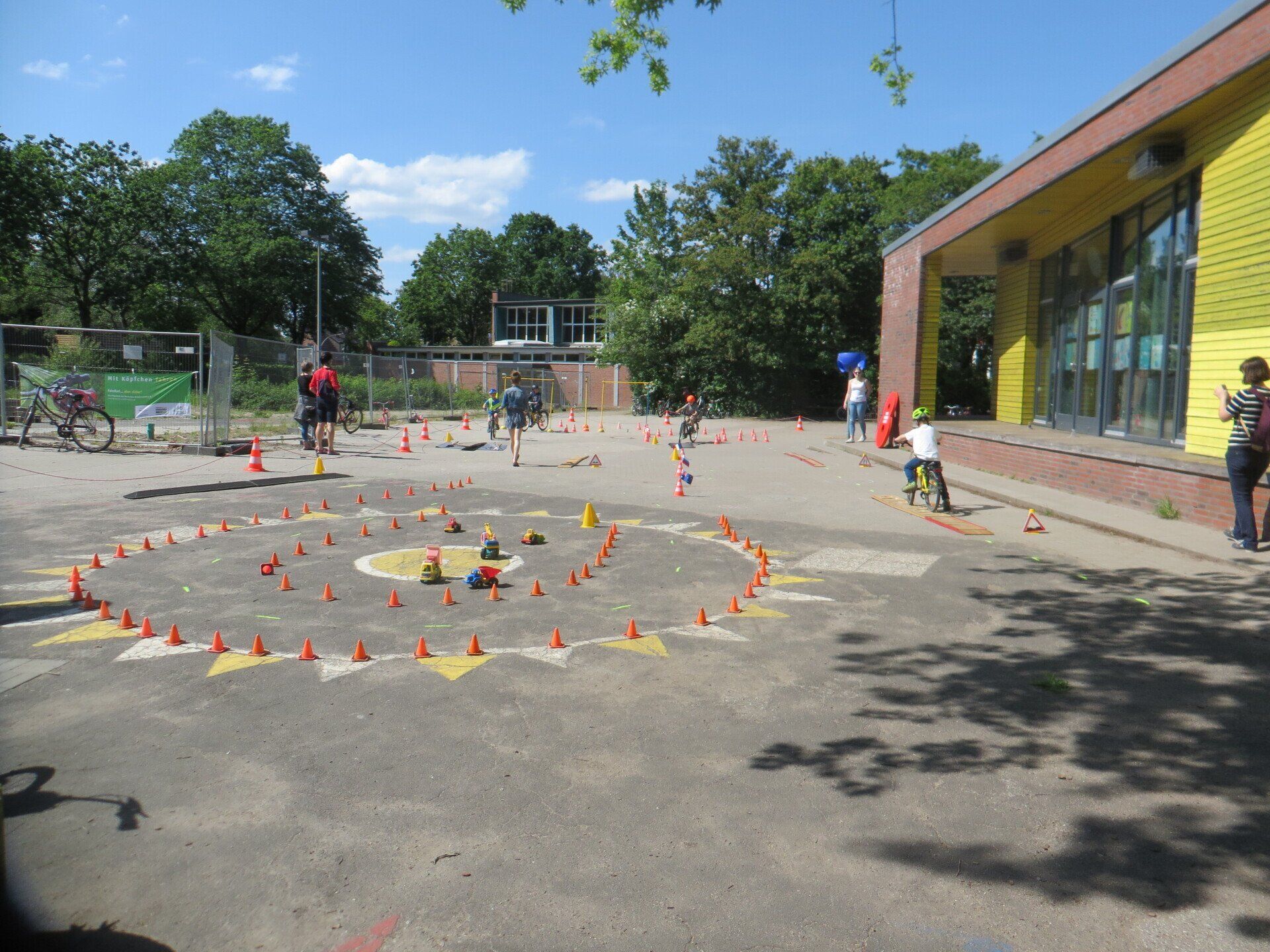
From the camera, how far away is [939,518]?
11836 millimetres

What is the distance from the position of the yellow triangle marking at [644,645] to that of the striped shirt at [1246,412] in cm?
680

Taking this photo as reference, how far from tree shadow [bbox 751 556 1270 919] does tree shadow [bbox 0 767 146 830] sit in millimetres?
2755

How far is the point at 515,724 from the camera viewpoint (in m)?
4.67

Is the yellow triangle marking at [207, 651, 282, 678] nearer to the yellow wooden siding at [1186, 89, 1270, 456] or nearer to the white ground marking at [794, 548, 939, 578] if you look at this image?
the white ground marking at [794, 548, 939, 578]

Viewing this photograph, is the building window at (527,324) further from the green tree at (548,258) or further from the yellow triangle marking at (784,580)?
the yellow triangle marking at (784,580)

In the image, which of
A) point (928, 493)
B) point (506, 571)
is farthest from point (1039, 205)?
point (506, 571)

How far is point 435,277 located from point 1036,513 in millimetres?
93334

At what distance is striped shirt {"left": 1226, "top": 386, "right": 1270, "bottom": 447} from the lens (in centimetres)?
888

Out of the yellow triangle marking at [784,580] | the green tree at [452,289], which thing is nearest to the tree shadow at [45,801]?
the yellow triangle marking at [784,580]

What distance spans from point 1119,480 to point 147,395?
66.1 feet

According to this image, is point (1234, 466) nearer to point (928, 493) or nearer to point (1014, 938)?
point (928, 493)

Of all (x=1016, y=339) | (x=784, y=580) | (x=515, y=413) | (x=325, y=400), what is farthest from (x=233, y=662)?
(x=1016, y=339)

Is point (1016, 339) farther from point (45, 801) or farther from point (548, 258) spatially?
point (548, 258)

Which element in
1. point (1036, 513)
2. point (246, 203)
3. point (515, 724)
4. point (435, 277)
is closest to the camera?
point (515, 724)
